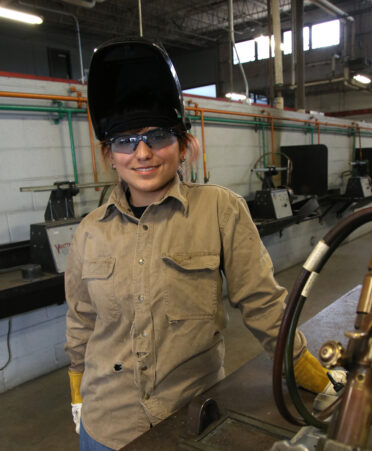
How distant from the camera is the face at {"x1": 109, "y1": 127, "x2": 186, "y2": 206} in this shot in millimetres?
850

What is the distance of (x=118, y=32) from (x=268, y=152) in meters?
5.34

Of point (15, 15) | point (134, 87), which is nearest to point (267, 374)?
point (134, 87)

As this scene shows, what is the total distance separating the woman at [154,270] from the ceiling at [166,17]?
606 cm

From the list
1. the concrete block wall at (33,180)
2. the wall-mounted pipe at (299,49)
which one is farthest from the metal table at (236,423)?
the wall-mounted pipe at (299,49)

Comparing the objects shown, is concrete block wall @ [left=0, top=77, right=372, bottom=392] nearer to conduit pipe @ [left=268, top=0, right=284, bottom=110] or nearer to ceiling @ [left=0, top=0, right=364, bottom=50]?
conduit pipe @ [left=268, top=0, right=284, bottom=110]

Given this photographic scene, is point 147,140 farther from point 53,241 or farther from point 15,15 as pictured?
point 15,15

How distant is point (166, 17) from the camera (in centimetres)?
743

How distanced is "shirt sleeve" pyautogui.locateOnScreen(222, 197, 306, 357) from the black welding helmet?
269 mm

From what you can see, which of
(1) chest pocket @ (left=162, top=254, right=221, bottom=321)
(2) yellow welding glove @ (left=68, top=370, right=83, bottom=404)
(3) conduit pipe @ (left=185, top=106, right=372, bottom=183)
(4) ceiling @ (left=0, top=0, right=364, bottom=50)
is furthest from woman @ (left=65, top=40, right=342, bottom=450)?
(4) ceiling @ (left=0, top=0, right=364, bottom=50)

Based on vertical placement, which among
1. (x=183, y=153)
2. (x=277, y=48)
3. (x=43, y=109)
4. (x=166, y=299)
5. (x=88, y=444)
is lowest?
(x=88, y=444)

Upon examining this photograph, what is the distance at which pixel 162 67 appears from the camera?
2.92 ft

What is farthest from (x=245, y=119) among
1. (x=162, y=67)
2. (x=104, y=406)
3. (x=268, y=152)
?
(x=104, y=406)

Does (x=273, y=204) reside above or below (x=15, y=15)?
below

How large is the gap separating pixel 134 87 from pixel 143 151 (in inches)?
7.4
